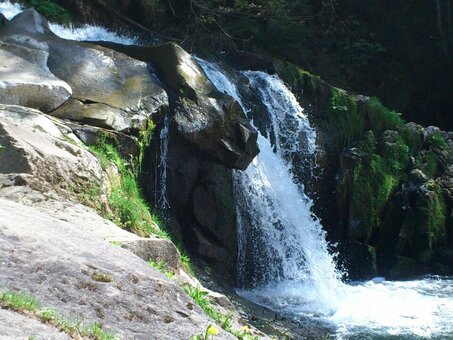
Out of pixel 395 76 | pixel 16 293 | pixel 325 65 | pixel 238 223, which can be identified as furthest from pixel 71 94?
pixel 395 76

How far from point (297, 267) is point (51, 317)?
8.22m

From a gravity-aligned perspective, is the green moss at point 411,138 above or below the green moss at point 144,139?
above

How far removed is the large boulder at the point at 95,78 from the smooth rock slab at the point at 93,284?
15.4 feet

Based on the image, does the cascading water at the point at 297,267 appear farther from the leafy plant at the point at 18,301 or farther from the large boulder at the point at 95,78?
the leafy plant at the point at 18,301

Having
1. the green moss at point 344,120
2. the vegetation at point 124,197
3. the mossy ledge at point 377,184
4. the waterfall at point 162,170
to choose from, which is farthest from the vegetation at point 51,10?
the green moss at point 344,120

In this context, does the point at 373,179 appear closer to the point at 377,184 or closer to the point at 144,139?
the point at 377,184

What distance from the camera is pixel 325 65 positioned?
18.1 meters

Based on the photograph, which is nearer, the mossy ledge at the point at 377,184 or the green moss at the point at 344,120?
the mossy ledge at the point at 377,184

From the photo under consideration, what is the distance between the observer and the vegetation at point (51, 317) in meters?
3.04

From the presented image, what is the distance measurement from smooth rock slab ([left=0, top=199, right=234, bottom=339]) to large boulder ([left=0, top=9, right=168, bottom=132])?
469cm

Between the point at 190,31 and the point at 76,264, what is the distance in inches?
470

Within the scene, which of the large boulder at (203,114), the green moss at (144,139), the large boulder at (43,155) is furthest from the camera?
the large boulder at (203,114)

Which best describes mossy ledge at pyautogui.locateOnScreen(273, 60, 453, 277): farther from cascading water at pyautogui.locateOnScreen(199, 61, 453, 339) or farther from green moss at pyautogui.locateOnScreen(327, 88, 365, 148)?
cascading water at pyautogui.locateOnScreen(199, 61, 453, 339)

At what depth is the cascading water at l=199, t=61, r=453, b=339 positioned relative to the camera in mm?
9516
